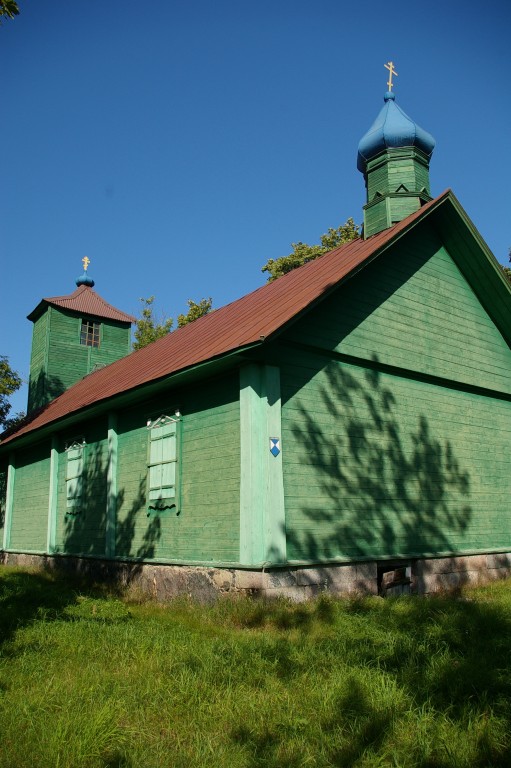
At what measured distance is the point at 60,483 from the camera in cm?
→ 1457

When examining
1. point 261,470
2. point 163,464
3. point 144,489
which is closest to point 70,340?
point 144,489

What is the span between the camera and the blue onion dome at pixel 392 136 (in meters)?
14.5

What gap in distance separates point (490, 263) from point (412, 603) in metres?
7.55

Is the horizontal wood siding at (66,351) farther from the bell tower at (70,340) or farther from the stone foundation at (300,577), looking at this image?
the stone foundation at (300,577)

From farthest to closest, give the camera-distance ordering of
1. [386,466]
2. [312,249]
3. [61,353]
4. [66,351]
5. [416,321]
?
[312,249] → [66,351] → [61,353] → [416,321] → [386,466]

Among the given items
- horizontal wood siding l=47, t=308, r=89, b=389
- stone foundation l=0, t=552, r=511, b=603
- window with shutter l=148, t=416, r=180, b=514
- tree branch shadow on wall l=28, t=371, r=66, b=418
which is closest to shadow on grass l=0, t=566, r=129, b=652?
stone foundation l=0, t=552, r=511, b=603

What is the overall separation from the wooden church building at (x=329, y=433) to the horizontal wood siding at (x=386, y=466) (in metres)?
0.03

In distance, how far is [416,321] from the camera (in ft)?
38.9

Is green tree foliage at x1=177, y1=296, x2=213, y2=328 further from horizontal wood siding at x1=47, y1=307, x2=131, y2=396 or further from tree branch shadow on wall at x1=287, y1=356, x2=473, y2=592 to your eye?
tree branch shadow on wall at x1=287, y1=356, x2=473, y2=592

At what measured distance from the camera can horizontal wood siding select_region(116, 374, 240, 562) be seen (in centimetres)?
905

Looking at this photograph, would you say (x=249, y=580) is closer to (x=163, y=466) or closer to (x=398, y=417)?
(x=163, y=466)

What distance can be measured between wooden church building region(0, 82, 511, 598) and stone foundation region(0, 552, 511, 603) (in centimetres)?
4

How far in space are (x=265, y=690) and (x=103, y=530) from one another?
25.9 feet

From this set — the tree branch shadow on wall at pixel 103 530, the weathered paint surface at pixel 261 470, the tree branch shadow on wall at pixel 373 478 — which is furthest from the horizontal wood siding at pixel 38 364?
the weathered paint surface at pixel 261 470
